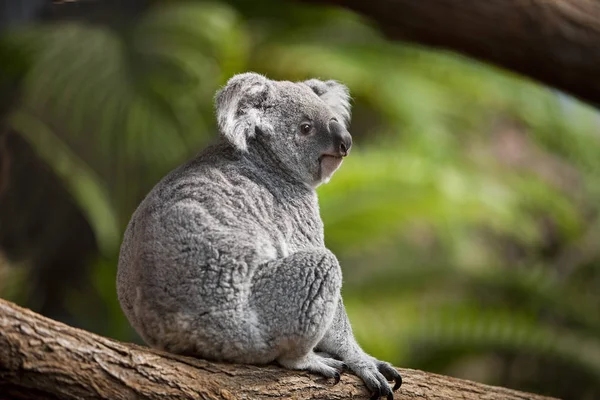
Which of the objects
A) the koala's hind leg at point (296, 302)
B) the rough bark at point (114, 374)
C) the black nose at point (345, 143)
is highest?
the black nose at point (345, 143)

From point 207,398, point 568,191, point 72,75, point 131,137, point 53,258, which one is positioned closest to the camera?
point 207,398

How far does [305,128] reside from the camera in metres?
3.44

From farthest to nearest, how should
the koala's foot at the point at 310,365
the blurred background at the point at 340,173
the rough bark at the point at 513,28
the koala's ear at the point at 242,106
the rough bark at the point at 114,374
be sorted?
the blurred background at the point at 340,173
the rough bark at the point at 513,28
the koala's ear at the point at 242,106
the koala's foot at the point at 310,365
the rough bark at the point at 114,374

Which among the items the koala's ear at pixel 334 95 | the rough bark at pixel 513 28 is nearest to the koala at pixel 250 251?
the koala's ear at pixel 334 95

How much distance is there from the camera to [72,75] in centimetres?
774

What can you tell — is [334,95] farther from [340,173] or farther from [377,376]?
[340,173]

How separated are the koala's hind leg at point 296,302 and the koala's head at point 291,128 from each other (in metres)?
0.50

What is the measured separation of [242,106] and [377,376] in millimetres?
1270

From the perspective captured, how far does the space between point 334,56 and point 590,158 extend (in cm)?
313

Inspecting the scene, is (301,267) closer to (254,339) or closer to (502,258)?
(254,339)

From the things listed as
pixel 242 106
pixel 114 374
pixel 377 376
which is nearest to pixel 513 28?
pixel 242 106

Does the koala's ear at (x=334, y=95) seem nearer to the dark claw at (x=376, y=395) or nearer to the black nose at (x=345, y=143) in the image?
the black nose at (x=345, y=143)

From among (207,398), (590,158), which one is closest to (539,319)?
(590,158)

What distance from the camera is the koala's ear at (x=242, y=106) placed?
3.27 meters
